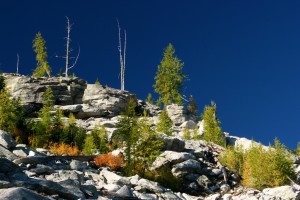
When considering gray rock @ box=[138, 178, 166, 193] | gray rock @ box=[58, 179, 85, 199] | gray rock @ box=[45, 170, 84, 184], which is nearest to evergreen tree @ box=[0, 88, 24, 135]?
gray rock @ box=[138, 178, 166, 193]

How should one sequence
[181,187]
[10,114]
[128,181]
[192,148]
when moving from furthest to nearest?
[192,148] < [10,114] < [181,187] < [128,181]

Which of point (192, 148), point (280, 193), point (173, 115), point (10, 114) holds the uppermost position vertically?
point (173, 115)

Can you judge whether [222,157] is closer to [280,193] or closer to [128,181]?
[280,193]

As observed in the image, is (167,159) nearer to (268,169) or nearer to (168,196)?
(268,169)

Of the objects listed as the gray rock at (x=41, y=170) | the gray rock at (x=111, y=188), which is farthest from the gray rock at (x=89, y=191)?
the gray rock at (x=41, y=170)

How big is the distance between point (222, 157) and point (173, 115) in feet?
71.6

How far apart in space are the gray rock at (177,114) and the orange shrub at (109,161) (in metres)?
26.5

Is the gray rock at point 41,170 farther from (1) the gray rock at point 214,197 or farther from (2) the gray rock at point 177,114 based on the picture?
(2) the gray rock at point 177,114

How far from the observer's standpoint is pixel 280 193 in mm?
20859

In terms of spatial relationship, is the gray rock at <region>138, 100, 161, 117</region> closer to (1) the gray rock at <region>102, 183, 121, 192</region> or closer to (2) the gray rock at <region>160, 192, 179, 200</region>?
(2) the gray rock at <region>160, 192, 179, 200</region>

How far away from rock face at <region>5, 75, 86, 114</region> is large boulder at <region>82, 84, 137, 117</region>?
0.96 meters

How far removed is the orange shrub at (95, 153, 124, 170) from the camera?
69.2 ft

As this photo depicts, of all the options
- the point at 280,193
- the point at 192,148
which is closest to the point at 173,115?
the point at 192,148

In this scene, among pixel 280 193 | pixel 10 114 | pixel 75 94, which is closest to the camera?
pixel 280 193
